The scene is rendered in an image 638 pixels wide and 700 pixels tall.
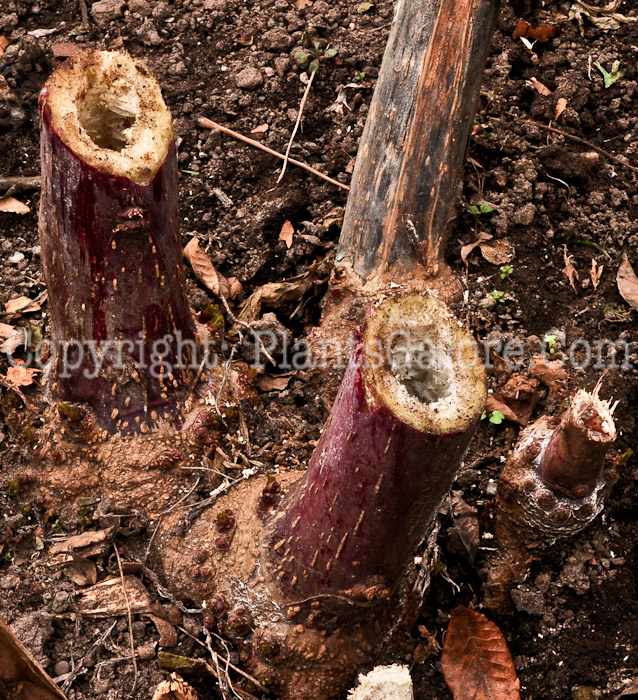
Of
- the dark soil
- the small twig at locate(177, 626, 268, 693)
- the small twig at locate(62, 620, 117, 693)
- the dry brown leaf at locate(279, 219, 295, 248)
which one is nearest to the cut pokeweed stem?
the dark soil

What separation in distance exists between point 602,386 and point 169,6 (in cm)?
298

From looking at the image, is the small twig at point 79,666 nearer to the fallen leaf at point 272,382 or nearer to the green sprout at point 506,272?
the fallen leaf at point 272,382

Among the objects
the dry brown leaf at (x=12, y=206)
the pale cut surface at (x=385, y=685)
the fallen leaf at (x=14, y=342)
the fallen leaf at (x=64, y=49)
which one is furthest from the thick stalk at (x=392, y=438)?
the fallen leaf at (x=64, y=49)

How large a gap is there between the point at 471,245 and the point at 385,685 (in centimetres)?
198

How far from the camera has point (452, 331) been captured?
6.91 ft

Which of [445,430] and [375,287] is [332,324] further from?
[445,430]

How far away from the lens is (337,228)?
392 cm

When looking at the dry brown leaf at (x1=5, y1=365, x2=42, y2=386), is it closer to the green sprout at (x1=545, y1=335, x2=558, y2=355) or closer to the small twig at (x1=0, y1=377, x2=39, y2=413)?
the small twig at (x1=0, y1=377, x2=39, y2=413)

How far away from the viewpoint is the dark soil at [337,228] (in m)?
2.92

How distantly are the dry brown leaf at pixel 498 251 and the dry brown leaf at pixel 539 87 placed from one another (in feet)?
3.21

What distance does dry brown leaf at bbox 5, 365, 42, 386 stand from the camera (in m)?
3.19

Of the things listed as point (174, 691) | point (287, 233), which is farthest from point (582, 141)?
point (174, 691)

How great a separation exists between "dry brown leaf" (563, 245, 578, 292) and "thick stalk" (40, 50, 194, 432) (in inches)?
69.8

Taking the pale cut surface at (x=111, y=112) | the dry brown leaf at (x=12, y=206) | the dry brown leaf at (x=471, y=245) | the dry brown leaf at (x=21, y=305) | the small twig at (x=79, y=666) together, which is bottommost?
the small twig at (x=79, y=666)
